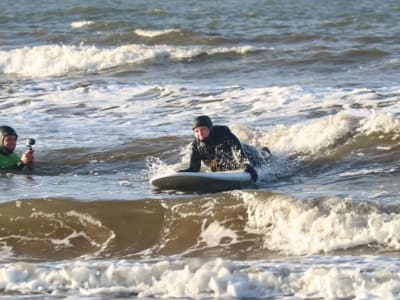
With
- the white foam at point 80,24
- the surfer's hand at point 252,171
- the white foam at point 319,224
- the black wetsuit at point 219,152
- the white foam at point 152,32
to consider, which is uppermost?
the white foam at point 80,24

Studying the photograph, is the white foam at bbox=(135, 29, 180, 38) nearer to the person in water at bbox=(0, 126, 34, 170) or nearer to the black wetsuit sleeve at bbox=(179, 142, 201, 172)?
the person in water at bbox=(0, 126, 34, 170)

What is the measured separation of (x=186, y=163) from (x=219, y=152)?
1.55m

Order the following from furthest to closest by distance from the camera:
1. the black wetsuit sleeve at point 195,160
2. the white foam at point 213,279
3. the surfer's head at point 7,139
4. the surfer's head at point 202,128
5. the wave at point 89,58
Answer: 1. the wave at point 89,58
2. the surfer's head at point 7,139
3. the black wetsuit sleeve at point 195,160
4. the surfer's head at point 202,128
5. the white foam at point 213,279

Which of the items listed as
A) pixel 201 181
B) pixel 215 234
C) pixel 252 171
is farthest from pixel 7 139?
pixel 215 234

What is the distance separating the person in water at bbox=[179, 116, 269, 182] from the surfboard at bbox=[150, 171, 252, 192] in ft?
1.30

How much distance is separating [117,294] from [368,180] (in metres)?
4.74

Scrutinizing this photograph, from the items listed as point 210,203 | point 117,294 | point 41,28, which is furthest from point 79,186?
point 41,28

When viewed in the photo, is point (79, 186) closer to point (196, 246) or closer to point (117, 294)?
point (196, 246)

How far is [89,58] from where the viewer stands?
26.0 meters

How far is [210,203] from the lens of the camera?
10.5 meters

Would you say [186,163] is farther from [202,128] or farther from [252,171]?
[252,171]

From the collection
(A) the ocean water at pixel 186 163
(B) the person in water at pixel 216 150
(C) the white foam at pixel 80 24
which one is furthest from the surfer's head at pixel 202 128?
(C) the white foam at pixel 80 24

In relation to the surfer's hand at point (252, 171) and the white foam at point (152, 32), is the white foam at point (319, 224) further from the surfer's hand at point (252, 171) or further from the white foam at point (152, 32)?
the white foam at point (152, 32)

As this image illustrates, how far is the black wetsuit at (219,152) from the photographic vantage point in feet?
39.9
